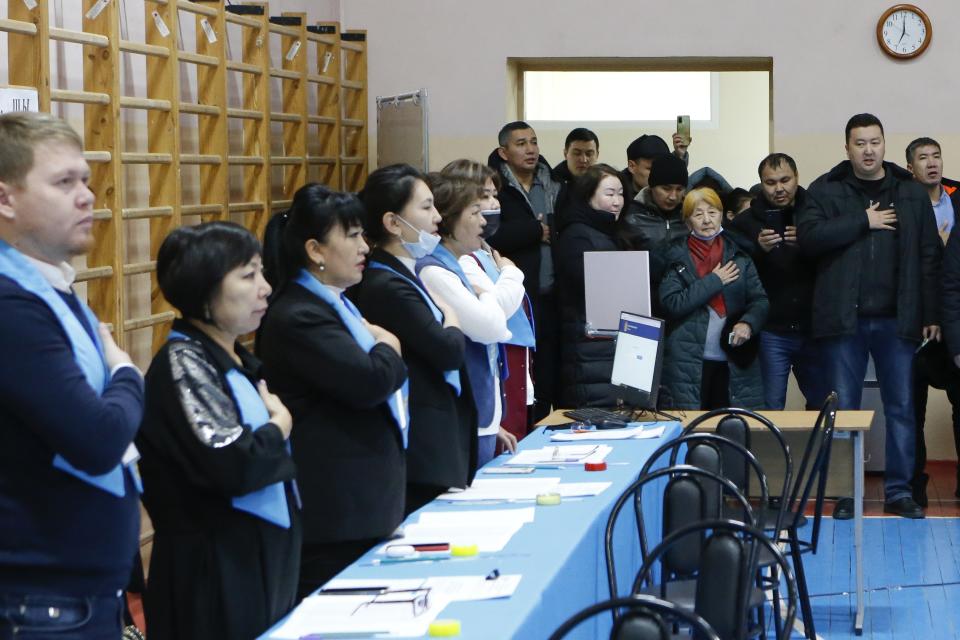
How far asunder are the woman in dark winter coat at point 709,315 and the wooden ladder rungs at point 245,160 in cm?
197

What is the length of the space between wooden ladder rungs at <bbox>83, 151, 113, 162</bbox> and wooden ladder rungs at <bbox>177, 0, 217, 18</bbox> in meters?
0.95

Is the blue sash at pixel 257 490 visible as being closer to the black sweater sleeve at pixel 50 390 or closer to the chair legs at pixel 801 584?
the black sweater sleeve at pixel 50 390

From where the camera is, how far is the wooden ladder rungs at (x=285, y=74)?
6480 mm

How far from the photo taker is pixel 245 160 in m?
6.13

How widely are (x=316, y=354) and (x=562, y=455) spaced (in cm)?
139

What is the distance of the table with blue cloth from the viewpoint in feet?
8.12

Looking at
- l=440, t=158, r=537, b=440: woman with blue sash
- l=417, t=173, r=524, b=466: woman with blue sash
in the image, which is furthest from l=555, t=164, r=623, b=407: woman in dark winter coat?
l=417, t=173, r=524, b=466: woman with blue sash

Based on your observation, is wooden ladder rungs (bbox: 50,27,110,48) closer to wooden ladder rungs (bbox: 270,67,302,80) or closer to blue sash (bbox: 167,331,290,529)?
wooden ladder rungs (bbox: 270,67,302,80)

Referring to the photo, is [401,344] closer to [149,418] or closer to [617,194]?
[149,418]

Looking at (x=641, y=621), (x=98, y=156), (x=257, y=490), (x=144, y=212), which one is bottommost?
(x=641, y=621)

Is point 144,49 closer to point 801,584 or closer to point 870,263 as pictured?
point 801,584

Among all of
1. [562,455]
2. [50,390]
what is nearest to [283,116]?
[562,455]

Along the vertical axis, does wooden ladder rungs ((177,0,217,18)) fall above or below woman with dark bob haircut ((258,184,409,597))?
above

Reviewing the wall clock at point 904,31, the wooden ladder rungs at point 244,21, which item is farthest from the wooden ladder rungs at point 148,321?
the wall clock at point 904,31
